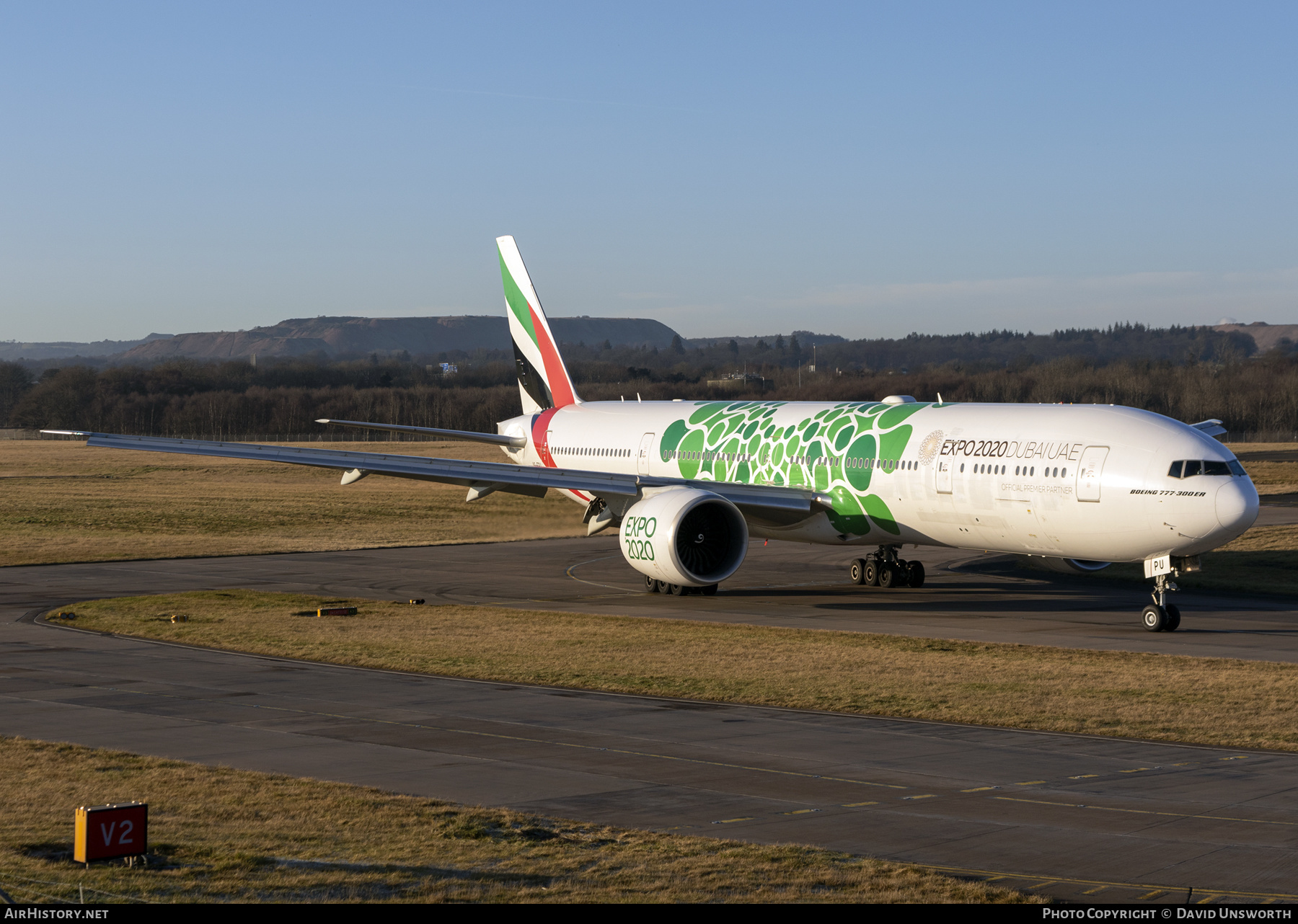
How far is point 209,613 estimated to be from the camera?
30.5 m

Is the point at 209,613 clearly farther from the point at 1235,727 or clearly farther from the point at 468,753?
the point at 1235,727

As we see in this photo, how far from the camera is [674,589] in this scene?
34688 mm

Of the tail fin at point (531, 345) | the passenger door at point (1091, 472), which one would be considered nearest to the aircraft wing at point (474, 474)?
the passenger door at point (1091, 472)

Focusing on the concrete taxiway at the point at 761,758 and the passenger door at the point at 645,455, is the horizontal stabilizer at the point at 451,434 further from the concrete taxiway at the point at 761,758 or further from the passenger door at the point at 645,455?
the concrete taxiway at the point at 761,758

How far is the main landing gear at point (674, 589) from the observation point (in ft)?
111

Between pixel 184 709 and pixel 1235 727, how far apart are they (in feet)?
48.3

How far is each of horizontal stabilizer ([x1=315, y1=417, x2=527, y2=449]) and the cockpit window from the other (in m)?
19.5

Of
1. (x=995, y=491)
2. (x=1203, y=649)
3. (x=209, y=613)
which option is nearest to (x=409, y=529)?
(x=209, y=613)

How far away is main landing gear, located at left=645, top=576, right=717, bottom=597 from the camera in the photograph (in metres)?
33.7

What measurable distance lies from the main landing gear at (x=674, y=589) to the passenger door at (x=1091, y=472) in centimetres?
925

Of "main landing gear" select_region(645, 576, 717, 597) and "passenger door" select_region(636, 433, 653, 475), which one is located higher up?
"passenger door" select_region(636, 433, 653, 475)

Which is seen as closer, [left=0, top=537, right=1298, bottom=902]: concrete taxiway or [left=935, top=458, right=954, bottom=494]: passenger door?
[left=0, top=537, right=1298, bottom=902]: concrete taxiway

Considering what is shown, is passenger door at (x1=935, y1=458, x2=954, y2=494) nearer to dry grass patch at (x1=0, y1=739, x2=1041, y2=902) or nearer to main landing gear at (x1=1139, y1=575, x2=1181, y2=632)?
main landing gear at (x1=1139, y1=575, x2=1181, y2=632)

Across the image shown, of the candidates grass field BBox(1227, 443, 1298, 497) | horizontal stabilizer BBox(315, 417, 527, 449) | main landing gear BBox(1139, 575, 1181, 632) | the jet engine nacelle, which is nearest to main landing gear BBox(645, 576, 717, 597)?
the jet engine nacelle
